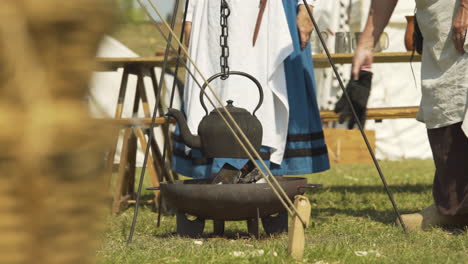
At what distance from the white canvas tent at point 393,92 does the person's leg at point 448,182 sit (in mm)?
6625

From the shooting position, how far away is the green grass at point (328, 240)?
8.61ft

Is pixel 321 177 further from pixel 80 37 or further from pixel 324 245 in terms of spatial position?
pixel 80 37

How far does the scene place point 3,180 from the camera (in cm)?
62

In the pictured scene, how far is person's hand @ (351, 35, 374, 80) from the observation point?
3.60 meters

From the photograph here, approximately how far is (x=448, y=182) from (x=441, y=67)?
58cm

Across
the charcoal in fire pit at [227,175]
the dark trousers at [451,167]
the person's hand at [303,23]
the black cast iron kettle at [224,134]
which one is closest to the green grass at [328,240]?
the dark trousers at [451,167]

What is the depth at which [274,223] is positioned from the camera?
3447 millimetres

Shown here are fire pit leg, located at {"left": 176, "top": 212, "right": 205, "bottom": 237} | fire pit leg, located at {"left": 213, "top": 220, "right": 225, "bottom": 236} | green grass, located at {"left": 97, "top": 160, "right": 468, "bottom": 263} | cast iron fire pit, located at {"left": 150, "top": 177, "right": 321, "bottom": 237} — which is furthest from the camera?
fire pit leg, located at {"left": 213, "top": 220, "right": 225, "bottom": 236}

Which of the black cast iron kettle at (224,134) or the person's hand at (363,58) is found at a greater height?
the person's hand at (363,58)

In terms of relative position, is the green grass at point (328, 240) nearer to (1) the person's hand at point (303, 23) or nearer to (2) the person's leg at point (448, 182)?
(2) the person's leg at point (448, 182)

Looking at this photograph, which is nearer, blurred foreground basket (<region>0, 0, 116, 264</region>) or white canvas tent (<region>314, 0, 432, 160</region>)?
blurred foreground basket (<region>0, 0, 116, 264</region>)

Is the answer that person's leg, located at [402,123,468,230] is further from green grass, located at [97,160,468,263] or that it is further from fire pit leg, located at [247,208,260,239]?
fire pit leg, located at [247,208,260,239]

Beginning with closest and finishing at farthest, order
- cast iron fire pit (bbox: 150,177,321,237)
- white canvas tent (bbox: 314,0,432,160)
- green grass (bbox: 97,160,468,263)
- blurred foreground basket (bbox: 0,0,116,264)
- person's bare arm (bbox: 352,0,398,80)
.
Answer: blurred foreground basket (bbox: 0,0,116,264)
green grass (bbox: 97,160,468,263)
cast iron fire pit (bbox: 150,177,321,237)
person's bare arm (bbox: 352,0,398,80)
white canvas tent (bbox: 314,0,432,160)

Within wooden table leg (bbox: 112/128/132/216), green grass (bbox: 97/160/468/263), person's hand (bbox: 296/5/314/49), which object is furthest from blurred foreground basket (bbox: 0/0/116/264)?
wooden table leg (bbox: 112/128/132/216)
